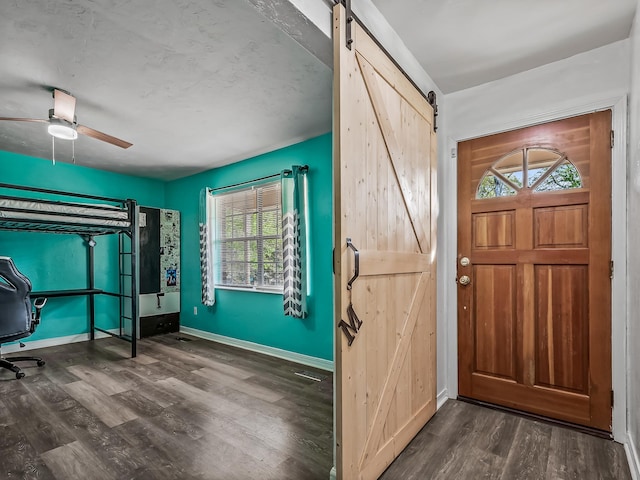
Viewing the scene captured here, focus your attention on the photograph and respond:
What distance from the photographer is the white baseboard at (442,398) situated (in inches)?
96.9

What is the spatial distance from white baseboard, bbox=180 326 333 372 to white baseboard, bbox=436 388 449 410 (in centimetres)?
115

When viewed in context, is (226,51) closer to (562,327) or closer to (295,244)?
(295,244)

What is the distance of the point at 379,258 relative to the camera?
1.67 metres

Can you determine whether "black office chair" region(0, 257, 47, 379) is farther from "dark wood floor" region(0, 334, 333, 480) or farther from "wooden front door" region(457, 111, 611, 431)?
"wooden front door" region(457, 111, 611, 431)

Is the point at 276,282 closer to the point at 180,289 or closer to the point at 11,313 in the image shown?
the point at 180,289

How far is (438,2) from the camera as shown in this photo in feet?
5.59

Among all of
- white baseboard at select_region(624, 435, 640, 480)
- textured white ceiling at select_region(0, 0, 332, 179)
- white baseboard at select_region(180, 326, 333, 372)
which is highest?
textured white ceiling at select_region(0, 0, 332, 179)

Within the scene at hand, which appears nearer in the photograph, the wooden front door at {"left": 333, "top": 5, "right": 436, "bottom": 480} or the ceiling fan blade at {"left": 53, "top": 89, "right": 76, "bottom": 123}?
the wooden front door at {"left": 333, "top": 5, "right": 436, "bottom": 480}

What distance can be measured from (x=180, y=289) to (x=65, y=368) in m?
1.88

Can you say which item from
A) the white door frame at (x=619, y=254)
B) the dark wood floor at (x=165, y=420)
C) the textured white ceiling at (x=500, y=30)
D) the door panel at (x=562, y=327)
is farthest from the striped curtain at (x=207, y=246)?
the white door frame at (x=619, y=254)

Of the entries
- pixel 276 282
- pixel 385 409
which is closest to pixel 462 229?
pixel 385 409

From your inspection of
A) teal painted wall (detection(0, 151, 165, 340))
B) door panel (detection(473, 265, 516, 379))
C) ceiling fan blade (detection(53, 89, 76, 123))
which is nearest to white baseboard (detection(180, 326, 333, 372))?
teal painted wall (detection(0, 151, 165, 340))

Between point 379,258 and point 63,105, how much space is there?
102 inches

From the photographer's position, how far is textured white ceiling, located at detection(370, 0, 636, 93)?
173cm
